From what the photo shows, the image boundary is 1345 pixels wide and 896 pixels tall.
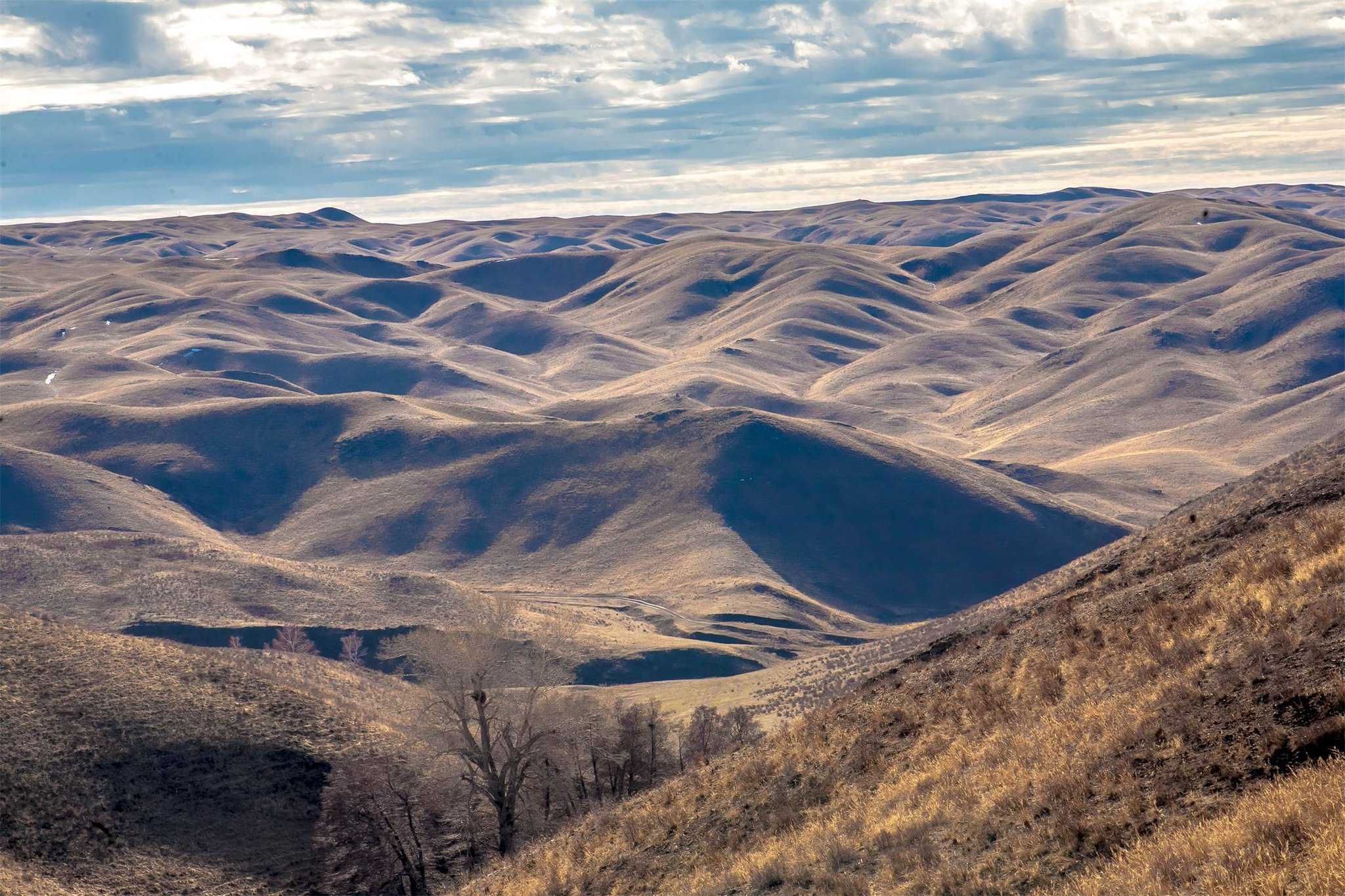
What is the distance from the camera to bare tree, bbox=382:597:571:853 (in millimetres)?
34188

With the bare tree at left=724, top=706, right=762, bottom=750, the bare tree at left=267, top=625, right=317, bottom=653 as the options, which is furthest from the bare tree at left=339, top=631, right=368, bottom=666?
the bare tree at left=724, top=706, right=762, bottom=750

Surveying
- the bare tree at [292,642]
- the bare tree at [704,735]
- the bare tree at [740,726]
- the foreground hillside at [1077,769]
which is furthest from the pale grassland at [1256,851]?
the bare tree at [292,642]

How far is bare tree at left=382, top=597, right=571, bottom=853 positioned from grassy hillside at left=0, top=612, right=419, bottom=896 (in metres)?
3.98

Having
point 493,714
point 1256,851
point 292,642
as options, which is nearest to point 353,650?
point 292,642

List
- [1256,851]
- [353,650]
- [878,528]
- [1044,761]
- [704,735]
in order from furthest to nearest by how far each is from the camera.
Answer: [878,528], [353,650], [704,735], [1044,761], [1256,851]

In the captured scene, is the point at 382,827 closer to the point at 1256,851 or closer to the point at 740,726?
the point at 740,726

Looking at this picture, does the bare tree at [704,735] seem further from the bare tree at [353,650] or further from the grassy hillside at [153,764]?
the bare tree at [353,650]

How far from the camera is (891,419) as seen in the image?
177000mm

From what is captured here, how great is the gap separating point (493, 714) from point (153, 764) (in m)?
9.91

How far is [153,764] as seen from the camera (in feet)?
119

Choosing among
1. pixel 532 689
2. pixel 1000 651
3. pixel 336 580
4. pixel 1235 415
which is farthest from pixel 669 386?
pixel 1000 651

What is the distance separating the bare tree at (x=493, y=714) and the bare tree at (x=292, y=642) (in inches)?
1238

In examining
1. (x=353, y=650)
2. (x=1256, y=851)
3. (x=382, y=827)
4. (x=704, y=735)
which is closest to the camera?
(x=1256, y=851)

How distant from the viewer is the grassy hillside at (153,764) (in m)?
31.9
